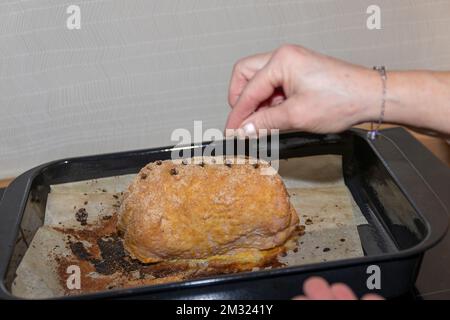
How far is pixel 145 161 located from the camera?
50.0 inches

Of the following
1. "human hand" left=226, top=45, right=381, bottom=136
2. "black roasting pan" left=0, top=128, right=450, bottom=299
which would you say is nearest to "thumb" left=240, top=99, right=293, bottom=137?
"human hand" left=226, top=45, right=381, bottom=136

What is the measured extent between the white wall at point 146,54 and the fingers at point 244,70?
0.49 metres

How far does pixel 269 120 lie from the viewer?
3.14 ft

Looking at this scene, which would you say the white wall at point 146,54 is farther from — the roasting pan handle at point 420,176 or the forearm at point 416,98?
the forearm at point 416,98

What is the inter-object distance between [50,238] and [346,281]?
1.95ft

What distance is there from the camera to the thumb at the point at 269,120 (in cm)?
94

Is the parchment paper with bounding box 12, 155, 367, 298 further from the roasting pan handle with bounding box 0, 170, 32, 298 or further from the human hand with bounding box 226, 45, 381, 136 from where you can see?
the human hand with bounding box 226, 45, 381, 136

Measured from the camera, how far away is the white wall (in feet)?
4.92

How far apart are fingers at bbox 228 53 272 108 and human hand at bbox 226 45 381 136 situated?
0.10 metres

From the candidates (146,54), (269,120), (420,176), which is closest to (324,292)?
(269,120)

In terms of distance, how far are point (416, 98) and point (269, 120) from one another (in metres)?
0.26

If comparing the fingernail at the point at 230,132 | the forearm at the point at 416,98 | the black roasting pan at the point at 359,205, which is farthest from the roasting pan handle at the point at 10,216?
the forearm at the point at 416,98

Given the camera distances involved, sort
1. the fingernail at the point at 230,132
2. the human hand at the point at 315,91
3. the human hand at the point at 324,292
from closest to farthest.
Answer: the human hand at the point at 324,292 → the human hand at the point at 315,91 → the fingernail at the point at 230,132

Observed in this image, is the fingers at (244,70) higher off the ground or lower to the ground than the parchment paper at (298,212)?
higher
